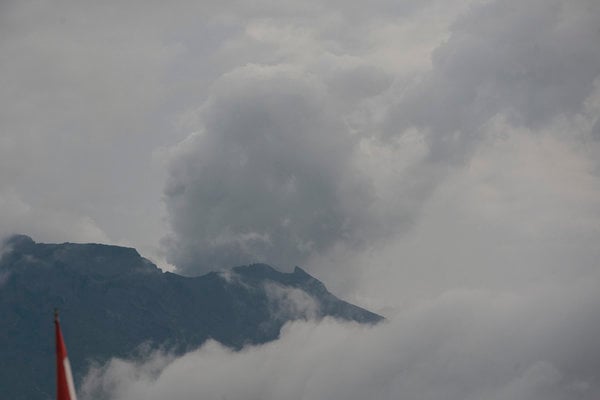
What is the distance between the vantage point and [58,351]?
10400cm

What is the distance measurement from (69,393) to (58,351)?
584 centimetres

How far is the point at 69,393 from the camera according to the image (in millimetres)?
103875
